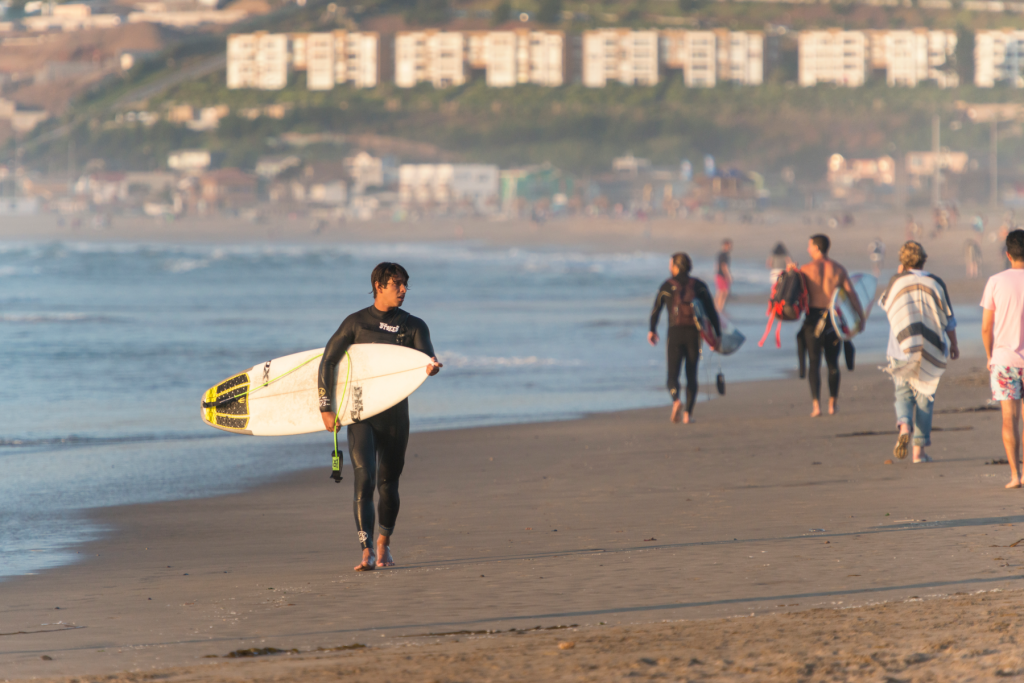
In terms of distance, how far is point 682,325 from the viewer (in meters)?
10.5

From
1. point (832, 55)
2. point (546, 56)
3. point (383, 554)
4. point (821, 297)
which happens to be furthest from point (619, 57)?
point (383, 554)

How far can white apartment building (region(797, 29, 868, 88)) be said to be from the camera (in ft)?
541

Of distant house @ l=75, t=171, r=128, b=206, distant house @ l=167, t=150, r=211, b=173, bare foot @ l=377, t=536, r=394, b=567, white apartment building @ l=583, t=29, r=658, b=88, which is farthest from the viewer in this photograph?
A: white apartment building @ l=583, t=29, r=658, b=88

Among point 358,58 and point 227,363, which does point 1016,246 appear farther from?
point 358,58

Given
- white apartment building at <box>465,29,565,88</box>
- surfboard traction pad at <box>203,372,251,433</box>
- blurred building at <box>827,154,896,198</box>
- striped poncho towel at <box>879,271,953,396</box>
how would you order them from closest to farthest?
surfboard traction pad at <box>203,372,251,433</box>, striped poncho towel at <box>879,271,953,396</box>, blurred building at <box>827,154,896,198</box>, white apartment building at <box>465,29,565,88</box>

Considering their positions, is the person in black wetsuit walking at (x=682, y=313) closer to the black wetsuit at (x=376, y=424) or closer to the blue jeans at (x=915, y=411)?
the blue jeans at (x=915, y=411)

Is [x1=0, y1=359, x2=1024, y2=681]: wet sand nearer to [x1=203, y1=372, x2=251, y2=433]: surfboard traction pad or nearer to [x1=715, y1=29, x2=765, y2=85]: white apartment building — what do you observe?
[x1=203, y1=372, x2=251, y2=433]: surfboard traction pad

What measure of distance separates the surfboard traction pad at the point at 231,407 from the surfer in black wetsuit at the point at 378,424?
0.84 metres

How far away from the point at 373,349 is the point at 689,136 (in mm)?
127253

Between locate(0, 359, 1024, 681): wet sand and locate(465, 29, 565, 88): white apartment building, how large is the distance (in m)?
160

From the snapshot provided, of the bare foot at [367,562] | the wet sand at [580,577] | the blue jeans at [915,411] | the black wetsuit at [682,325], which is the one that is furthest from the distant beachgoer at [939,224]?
the bare foot at [367,562]

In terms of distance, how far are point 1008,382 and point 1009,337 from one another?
0.24m

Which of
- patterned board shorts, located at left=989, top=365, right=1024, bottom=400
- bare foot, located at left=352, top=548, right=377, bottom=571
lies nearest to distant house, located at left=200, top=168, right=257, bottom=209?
patterned board shorts, located at left=989, top=365, right=1024, bottom=400

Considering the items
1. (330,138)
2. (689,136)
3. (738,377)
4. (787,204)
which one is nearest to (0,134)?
(330,138)
